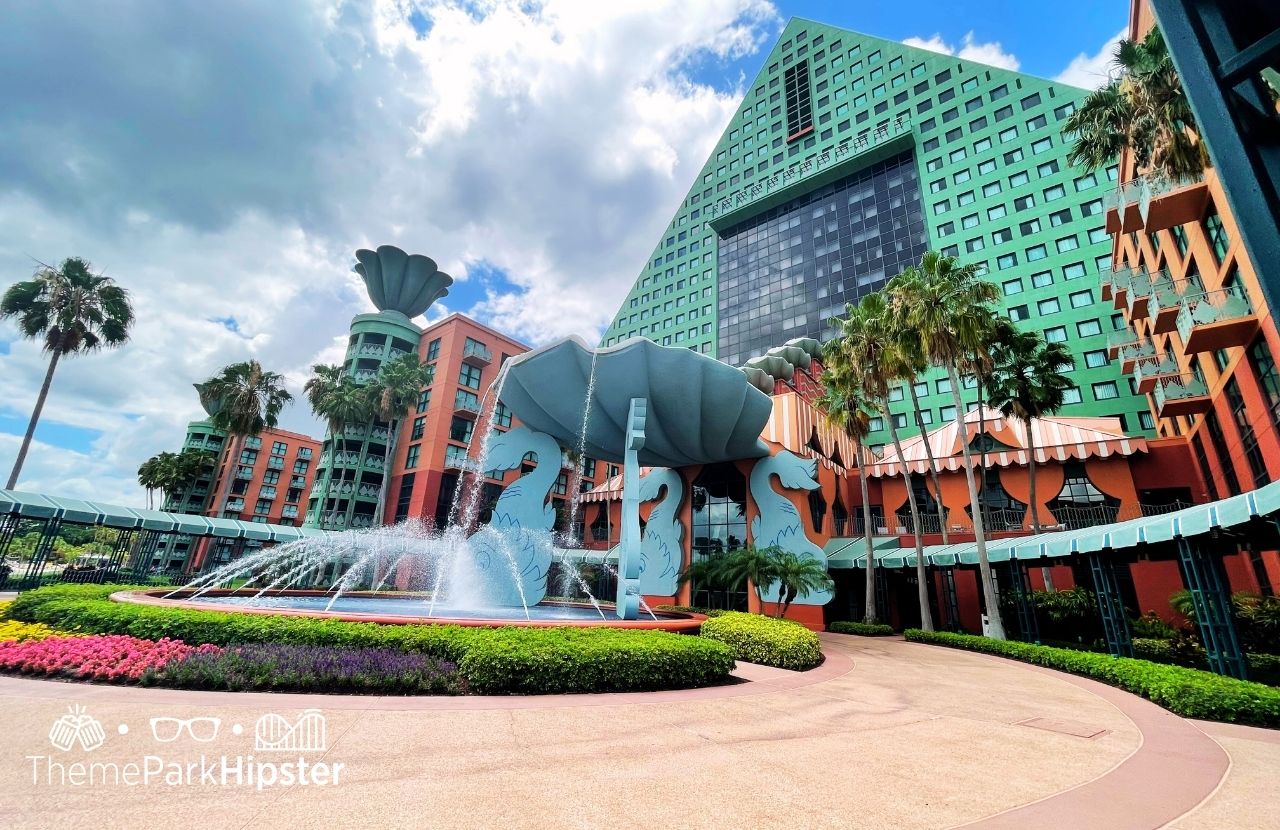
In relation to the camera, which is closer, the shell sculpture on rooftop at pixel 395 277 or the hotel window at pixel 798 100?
the shell sculpture on rooftop at pixel 395 277

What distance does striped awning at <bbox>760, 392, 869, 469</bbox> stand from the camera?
27906 millimetres

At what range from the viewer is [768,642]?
1343 cm

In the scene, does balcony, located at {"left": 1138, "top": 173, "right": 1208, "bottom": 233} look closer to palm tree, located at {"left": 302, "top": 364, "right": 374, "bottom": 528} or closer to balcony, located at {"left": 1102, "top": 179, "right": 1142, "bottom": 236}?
balcony, located at {"left": 1102, "top": 179, "right": 1142, "bottom": 236}

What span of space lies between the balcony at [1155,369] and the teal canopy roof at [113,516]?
46819mm

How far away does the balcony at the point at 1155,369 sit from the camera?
850 inches

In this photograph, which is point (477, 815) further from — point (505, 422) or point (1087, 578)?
point (505, 422)

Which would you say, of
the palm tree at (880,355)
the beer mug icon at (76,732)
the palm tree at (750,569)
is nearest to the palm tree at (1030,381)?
the palm tree at (880,355)

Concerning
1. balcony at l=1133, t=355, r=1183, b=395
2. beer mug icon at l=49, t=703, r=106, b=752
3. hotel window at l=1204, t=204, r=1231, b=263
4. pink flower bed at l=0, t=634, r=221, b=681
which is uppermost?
hotel window at l=1204, t=204, r=1231, b=263

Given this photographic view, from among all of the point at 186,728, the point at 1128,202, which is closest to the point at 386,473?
the point at 186,728

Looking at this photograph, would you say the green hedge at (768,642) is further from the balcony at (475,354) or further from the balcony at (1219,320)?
the balcony at (475,354)

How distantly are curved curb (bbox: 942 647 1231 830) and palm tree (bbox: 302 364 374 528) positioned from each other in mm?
46393

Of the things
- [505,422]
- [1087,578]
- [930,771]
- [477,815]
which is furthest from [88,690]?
[505,422]

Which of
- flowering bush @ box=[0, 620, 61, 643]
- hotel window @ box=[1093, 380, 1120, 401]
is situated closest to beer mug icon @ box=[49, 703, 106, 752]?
flowering bush @ box=[0, 620, 61, 643]

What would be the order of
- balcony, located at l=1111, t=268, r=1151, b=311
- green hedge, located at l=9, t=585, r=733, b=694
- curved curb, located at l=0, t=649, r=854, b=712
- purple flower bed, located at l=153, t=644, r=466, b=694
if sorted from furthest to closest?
balcony, located at l=1111, t=268, r=1151, b=311 < green hedge, located at l=9, t=585, r=733, b=694 < purple flower bed, located at l=153, t=644, r=466, b=694 < curved curb, located at l=0, t=649, r=854, b=712
